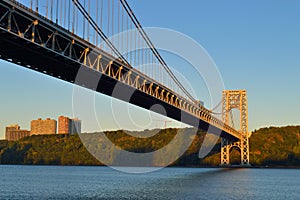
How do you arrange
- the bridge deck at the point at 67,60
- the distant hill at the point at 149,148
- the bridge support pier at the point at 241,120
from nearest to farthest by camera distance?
the bridge deck at the point at 67,60
the bridge support pier at the point at 241,120
the distant hill at the point at 149,148

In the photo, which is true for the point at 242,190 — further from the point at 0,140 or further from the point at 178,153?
the point at 0,140

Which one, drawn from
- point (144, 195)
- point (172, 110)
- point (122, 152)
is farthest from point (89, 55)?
point (122, 152)

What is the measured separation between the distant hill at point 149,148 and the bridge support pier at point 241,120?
4.90 meters

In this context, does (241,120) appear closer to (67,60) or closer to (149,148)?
(149,148)

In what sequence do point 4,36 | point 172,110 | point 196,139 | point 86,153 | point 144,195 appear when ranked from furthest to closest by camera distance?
1. point 86,153
2. point 196,139
3. point 172,110
4. point 144,195
5. point 4,36

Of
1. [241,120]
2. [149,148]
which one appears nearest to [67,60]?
[241,120]

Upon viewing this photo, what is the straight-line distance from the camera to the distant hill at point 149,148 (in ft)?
366

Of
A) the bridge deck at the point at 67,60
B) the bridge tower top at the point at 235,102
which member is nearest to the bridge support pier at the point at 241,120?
the bridge tower top at the point at 235,102

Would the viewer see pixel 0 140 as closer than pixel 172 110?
No

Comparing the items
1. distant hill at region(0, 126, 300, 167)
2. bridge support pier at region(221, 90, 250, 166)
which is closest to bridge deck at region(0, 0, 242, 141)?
bridge support pier at region(221, 90, 250, 166)

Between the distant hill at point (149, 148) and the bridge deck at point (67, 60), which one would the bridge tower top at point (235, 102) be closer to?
the distant hill at point (149, 148)

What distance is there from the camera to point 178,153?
127 m

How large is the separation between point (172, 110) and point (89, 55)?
21.7m

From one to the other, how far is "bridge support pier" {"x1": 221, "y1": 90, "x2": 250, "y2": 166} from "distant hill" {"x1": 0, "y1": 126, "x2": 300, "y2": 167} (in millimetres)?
4899
